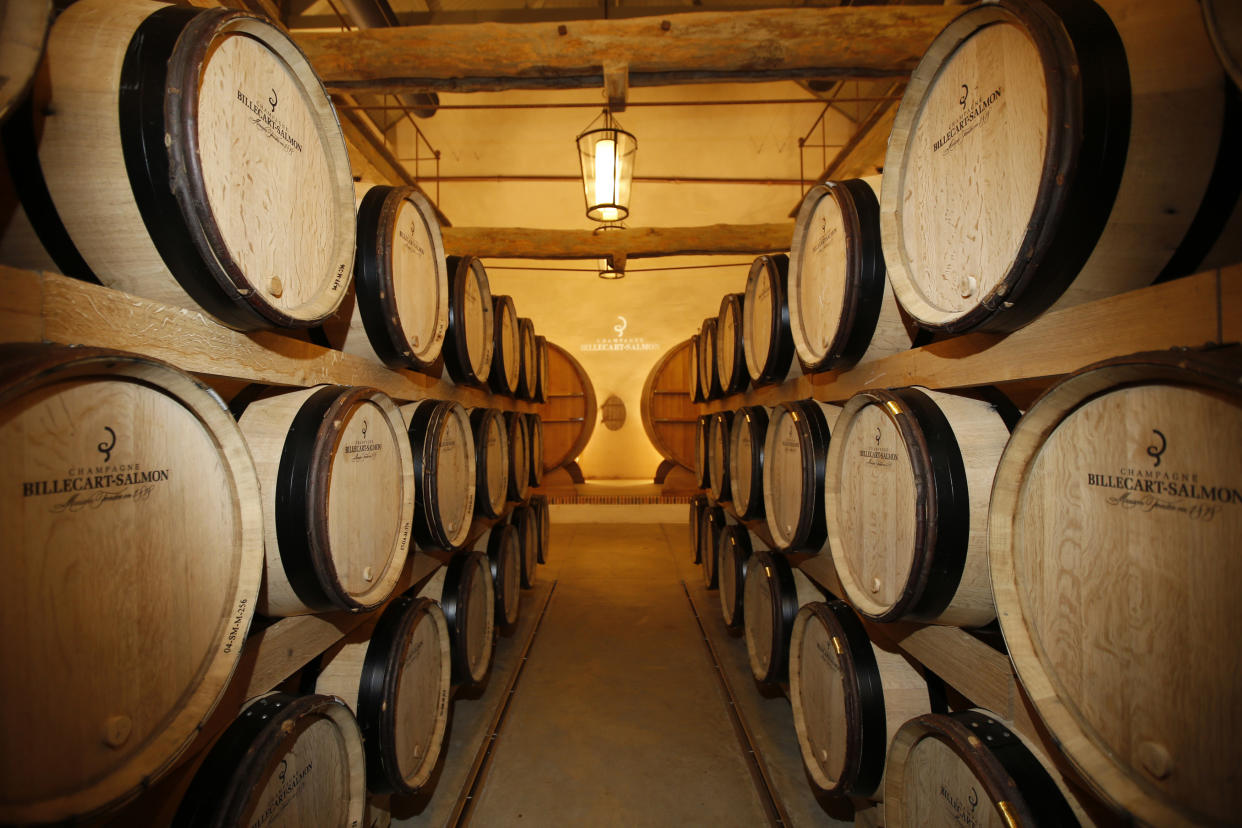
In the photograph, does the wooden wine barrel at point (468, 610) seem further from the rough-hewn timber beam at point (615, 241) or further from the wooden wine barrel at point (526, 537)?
the rough-hewn timber beam at point (615, 241)

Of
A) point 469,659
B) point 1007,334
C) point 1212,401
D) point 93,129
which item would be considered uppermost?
point 93,129

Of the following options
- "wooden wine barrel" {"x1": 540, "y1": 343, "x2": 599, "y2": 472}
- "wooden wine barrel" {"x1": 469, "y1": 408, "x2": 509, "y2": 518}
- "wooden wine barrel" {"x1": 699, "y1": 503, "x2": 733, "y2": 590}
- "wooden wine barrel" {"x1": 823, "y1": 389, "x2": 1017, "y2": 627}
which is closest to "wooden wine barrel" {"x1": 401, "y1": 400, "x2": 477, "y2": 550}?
"wooden wine barrel" {"x1": 469, "y1": 408, "x2": 509, "y2": 518}

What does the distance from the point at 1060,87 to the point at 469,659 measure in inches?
121

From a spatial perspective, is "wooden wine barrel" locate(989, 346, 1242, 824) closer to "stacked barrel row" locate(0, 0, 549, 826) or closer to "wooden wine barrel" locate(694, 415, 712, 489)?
"stacked barrel row" locate(0, 0, 549, 826)

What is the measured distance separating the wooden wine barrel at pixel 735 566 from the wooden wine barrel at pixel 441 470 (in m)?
1.74

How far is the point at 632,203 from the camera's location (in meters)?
10.1

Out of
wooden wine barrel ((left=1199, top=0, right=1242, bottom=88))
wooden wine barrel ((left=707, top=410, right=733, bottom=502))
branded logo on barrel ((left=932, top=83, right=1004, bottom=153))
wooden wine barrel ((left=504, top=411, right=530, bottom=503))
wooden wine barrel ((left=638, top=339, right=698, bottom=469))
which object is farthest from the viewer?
wooden wine barrel ((left=638, top=339, right=698, bottom=469))

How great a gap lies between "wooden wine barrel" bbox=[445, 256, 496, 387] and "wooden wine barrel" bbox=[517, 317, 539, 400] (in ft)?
3.98

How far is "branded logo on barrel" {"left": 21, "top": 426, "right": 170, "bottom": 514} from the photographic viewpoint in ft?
2.64

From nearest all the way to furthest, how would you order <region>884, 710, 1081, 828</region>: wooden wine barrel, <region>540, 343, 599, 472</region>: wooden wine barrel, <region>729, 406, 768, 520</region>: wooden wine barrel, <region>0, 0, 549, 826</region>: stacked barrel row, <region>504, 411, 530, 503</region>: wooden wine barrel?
<region>0, 0, 549, 826</region>: stacked barrel row, <region>884, 710, 1081, 828</region>: wooden wine barrel, <region>729, 406, 768, 520</region>: wooden wine barrel, <region>504, 411, 530, 503</region>: wooden wine barrel, <region>540, 343, 599, 472</region>: wooden wine barrel

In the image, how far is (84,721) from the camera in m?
0.84

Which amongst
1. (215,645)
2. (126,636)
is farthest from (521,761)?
(126,636)

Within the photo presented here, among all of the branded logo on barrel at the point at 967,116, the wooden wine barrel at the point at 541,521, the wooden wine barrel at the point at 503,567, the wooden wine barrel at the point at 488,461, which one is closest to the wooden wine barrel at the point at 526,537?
the wooden wine barrel at the point at 541,521

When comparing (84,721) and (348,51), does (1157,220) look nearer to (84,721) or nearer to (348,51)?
(84,721)
